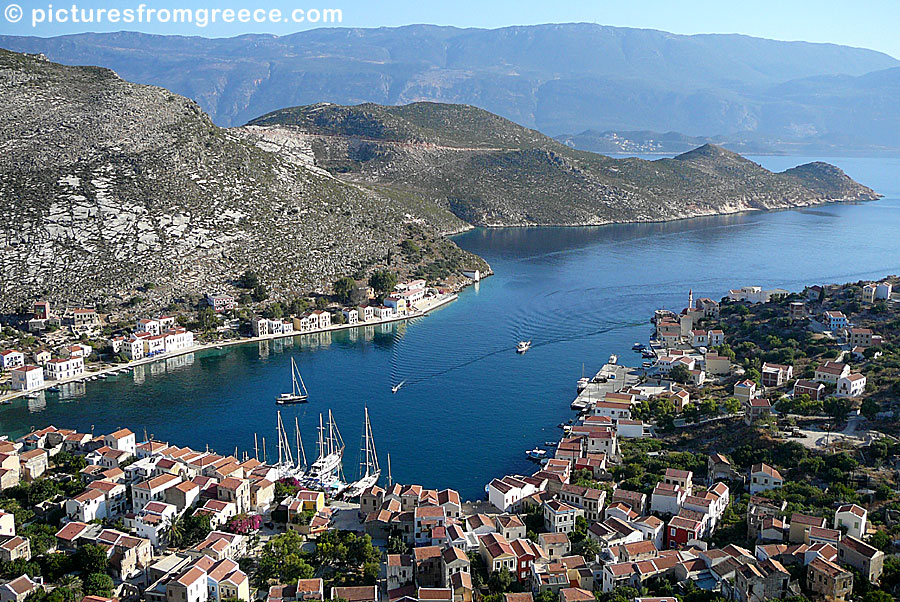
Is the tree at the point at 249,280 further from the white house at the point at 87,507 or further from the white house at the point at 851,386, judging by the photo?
the white house at the point at 851,386

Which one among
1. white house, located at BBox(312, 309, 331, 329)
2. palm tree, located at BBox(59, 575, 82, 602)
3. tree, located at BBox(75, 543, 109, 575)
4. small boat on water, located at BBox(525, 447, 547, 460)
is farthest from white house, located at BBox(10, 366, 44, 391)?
small boat on water, located at BBox(525, 447, 547, 460)

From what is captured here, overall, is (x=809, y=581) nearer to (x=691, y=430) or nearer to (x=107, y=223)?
(x=691, y=430)

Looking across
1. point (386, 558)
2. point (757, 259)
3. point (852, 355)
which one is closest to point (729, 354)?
point (852, 355)

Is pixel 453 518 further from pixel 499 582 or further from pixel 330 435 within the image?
pixel 330 435

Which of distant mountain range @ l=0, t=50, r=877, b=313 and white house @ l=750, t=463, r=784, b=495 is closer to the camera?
white house @ l=750, t=463, r=784, b=495

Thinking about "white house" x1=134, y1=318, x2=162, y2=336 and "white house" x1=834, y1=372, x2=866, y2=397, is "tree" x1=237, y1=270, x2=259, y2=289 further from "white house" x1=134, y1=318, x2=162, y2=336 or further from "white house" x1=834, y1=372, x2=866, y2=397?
"white house" x1=834, y1=372, x2=866, y2=397

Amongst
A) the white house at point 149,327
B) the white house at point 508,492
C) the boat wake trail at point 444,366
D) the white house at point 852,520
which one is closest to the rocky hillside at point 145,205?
the white house at point 149,327

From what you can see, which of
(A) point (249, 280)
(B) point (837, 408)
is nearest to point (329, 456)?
(B) point (837, 408)
